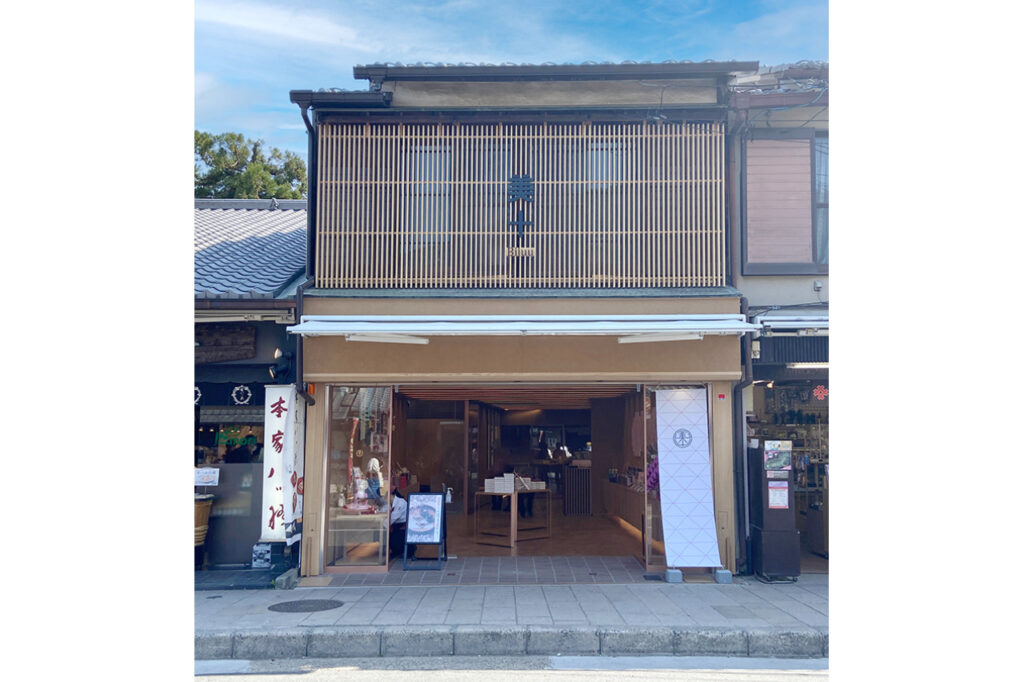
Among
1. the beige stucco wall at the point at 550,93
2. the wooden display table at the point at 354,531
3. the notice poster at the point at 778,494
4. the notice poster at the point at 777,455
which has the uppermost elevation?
the beige stucco wall at the point at 550,93

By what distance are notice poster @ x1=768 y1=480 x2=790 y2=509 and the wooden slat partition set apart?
3.13 m

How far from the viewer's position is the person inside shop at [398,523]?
39.6 ft

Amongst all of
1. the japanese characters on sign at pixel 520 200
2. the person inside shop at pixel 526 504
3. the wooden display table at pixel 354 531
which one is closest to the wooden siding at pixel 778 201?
the japanese characters on sign at pixel 520 200

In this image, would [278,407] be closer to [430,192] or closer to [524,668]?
[430,192]

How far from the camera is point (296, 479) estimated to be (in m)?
10.6

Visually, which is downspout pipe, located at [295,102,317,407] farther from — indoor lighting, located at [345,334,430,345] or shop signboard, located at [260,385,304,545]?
indoor lighting, located at [345,334,430,345]

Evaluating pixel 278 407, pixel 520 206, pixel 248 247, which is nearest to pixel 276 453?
pixel 278 407

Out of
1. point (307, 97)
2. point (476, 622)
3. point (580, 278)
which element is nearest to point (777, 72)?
point (580, 278)

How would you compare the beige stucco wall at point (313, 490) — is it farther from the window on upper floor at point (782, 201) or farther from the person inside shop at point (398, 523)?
the window on upper floor at point (782, 201)

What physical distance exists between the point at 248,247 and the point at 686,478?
938cm

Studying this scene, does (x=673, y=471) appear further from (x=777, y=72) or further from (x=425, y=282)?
(x=777, y=72)

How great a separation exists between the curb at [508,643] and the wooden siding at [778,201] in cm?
591

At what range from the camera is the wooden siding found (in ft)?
37.9

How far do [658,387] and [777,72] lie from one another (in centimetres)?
535
